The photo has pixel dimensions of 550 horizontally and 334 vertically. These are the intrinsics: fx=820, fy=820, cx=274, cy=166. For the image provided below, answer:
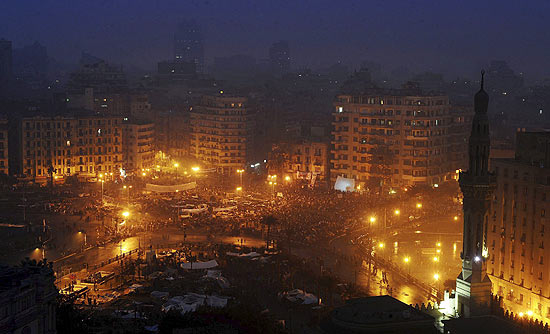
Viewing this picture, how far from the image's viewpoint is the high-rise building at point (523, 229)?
143 ft

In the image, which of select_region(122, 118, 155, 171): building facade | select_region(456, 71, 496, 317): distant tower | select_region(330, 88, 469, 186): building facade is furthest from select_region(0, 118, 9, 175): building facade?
select_region(456, 71, 496, 317): distant tower

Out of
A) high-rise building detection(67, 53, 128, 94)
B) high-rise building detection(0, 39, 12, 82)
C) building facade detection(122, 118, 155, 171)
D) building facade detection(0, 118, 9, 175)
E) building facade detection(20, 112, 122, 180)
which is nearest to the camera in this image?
building facade detection(0, 118, 9, 175)

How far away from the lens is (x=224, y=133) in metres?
98.4

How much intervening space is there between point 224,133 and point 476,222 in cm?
6505

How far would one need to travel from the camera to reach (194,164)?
327 feet

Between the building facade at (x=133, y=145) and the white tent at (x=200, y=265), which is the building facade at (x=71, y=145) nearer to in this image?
the building facade at (x=133, y=145)

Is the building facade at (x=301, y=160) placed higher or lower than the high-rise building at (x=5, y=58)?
lower

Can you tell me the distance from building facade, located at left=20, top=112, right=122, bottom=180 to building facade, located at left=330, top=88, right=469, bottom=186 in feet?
83.3

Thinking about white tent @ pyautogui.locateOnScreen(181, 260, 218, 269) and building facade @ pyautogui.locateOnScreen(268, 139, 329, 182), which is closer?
white tent @ pyautogui.locateOnScreen(181, 260, 218, 269)

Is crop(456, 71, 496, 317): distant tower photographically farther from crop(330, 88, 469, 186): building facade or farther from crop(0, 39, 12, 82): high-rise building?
crop(0, 39, 12, 82): high-rise building

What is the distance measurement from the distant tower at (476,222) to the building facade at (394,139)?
1726 inches

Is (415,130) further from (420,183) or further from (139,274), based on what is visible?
(139,274)

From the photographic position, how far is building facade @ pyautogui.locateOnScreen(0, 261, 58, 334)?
86.5 feet

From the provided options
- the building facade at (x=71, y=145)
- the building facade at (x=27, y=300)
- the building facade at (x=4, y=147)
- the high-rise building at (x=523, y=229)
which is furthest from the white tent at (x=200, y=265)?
the building facade at (x=4, y=147)
